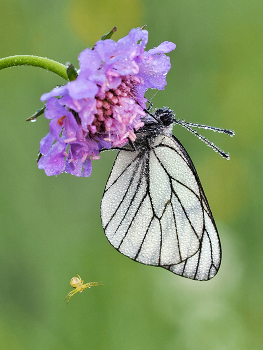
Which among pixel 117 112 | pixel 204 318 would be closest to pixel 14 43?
pixel 117 112

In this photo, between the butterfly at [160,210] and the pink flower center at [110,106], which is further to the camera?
the butterfly at [160,210]

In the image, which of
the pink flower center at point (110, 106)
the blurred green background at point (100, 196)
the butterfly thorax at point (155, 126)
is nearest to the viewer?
the pink flower center at point (110, 106)

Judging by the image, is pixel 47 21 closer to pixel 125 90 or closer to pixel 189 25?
pixel 189 25

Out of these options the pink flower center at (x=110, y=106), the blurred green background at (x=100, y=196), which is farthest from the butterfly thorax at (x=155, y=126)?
the blurred green background at (x=100, y=196)

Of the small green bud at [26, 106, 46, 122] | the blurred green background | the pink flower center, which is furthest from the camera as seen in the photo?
the blurred green background

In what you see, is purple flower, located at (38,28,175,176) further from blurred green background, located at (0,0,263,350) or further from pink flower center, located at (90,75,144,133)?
blurred green background, located at (0,0,263,350)

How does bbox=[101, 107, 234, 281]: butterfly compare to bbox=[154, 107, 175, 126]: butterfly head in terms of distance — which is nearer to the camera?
bbox=[154, 107, 175, 126]: butterfly head

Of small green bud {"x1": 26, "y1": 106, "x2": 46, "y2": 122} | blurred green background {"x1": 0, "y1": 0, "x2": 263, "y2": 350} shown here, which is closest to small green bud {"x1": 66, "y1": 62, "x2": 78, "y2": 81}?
small green bud {"x1": 26, "y1": 106, "x2": 46, "y2": 122}

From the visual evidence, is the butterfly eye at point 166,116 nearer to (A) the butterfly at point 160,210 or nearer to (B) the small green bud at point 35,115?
(A) the butterfly at point 160,210

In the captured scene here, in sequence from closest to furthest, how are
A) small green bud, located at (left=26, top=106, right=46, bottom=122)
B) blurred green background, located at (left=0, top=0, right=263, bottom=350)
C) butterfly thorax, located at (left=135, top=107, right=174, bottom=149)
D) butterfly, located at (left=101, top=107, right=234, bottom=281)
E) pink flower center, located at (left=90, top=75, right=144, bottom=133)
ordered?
small green bud, located at (left=26, top=106, right=46, bottom=122) → pink flower center, located at (left=90, top=75, right=144, bottom=133) → butterfly thorax, located at (left=135, top=107, right=174, bottom=149) → butterfly, located at (left=101, top=107, right=234, bottom=281) → blurred green background, located at (left=0, top=0, right=263, bottom=350)
